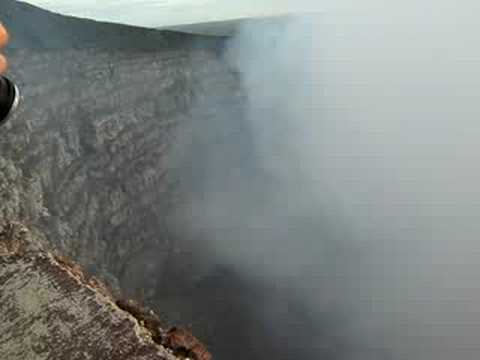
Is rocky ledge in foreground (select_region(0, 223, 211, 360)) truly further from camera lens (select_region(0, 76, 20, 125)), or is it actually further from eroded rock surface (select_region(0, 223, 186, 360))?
camera lens (select_region(0, 76, 20, 125))

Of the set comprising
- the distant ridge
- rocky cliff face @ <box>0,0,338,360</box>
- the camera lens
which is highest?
the distant ridge

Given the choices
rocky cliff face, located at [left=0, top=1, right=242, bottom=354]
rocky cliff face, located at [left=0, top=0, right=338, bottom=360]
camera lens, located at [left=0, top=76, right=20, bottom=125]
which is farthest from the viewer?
rocky cliff face, located at [left=0, top=0, right=338, bottom=360]

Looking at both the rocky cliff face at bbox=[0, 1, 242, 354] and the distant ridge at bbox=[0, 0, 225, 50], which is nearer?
the rocky cliff face at bbox=[0, 1, 242, 354]

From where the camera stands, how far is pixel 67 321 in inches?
101

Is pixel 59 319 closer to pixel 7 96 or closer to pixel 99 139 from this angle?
pixel 7 96

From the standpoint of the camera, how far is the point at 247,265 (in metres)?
12.3

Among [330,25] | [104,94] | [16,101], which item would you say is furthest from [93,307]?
[330,25]

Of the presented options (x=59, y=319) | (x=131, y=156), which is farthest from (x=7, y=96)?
(x=131, y=156)

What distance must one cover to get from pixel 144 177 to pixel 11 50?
309 cm

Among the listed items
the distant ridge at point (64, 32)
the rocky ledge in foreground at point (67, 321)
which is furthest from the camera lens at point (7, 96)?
the distant ridge at point (64, 32)

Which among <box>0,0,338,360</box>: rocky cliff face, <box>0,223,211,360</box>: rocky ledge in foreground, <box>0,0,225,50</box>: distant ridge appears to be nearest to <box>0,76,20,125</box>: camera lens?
<box>0,223,211,360</box>: rocky ledge in foreground

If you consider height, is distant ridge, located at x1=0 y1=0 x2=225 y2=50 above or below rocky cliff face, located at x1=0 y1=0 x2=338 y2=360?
above

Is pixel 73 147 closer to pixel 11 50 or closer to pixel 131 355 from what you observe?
pixel 11 50

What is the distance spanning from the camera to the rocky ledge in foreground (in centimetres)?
243
